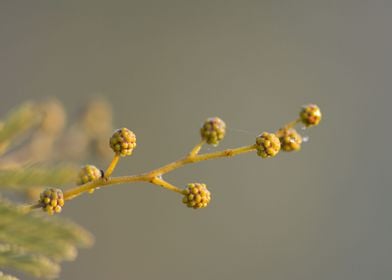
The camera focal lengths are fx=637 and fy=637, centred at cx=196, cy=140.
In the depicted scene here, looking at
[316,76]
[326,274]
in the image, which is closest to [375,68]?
[316,76]

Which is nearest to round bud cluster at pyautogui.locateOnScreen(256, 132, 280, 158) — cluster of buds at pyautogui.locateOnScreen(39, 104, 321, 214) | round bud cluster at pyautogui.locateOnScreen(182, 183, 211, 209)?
cluster of buds at pyautogui.locateOnScreen(39, 104, 321, 214)

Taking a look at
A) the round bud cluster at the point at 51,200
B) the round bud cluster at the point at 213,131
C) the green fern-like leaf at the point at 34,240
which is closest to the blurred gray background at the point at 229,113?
the round bud cluster at the point at 213,131

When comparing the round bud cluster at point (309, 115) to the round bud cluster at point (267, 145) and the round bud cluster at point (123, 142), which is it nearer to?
the round bud cluster at point (267, 145)

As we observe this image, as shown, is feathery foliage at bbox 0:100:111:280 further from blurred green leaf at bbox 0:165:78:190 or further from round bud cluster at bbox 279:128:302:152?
round bud cluster at bbox 279:128:302:152

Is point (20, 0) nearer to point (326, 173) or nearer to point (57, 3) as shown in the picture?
point (57, 3)

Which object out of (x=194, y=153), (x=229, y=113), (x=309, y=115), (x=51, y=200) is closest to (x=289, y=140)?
(x=309, y=115)

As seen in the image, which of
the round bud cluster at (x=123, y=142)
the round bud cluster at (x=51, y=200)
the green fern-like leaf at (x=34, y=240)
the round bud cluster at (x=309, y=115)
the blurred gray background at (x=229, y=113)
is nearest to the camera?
the green fern-like leaf at (x=34, y=240)

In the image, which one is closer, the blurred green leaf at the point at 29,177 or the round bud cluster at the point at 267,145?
the blurred green leaf at the point at 29,177

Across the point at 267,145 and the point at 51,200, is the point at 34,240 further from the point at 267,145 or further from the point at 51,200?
the point at 267,145
